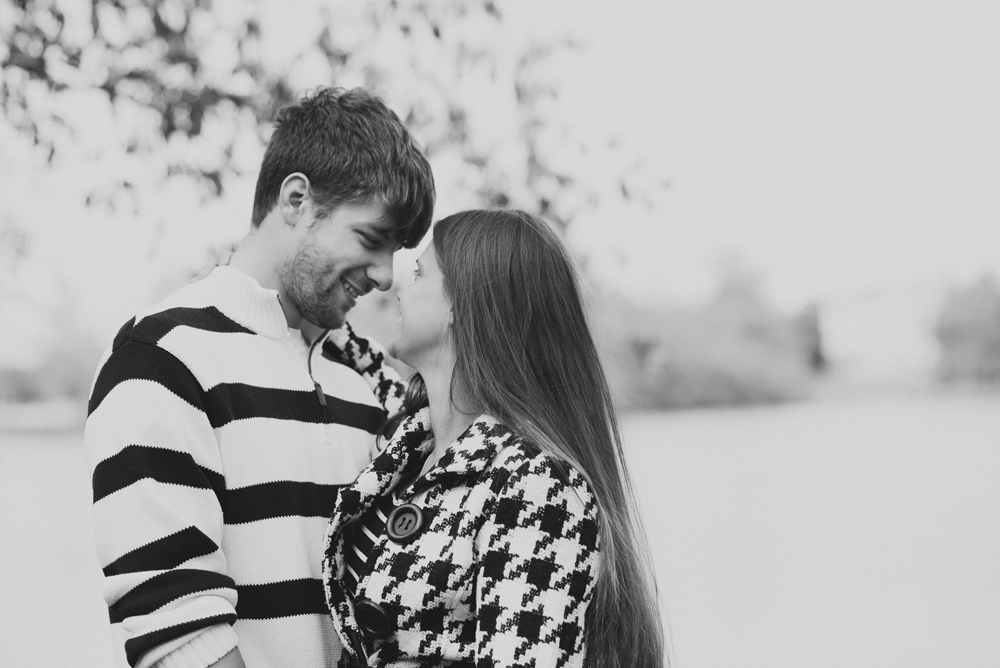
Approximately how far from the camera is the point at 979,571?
1091 centimetres

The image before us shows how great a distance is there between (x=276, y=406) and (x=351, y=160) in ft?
1.93

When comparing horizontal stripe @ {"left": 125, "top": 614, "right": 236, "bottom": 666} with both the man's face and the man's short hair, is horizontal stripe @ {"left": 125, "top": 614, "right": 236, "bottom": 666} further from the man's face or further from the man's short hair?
the man's short hair

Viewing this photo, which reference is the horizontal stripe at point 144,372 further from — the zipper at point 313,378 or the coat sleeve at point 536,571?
the coat sleeve at point 536,571

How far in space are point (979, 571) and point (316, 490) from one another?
11.0m

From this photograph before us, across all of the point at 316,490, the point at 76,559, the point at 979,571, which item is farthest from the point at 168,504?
the point at 76,559

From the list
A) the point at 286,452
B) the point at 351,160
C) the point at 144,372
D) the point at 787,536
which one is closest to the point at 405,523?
the point at 286,452

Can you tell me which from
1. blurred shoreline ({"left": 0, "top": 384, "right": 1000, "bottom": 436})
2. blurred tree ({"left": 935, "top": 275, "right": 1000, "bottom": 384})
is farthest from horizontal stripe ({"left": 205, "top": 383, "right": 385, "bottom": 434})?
blurred tree ({"left": 935, "top": 275, "right": 1000, "bottom": 384})

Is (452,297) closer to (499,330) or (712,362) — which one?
(499,330)

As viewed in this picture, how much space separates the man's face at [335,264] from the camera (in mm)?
2090

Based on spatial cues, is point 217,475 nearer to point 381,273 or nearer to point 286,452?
point 286,452

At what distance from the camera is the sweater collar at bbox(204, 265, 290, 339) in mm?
1980

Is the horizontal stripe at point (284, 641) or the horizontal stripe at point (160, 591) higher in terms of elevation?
the horizontal stripe at point (160, 591)

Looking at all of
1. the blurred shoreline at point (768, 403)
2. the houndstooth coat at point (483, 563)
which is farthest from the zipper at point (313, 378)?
the blurred shoreline at point (768, 403)

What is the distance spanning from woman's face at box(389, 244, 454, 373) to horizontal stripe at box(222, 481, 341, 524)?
0.33 meters
